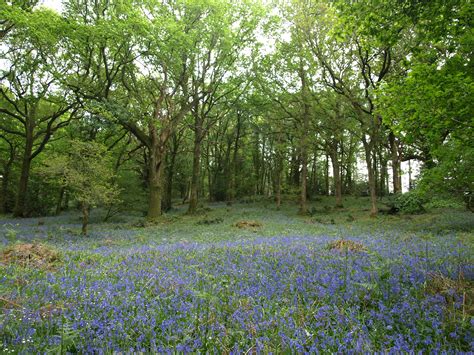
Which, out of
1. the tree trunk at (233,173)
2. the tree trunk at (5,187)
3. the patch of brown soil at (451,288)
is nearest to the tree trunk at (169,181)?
the tree trunk at (233,173)

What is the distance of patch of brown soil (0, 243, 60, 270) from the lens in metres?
7.60

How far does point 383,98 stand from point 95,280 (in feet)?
26.7

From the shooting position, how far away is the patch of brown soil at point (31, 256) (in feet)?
24.9

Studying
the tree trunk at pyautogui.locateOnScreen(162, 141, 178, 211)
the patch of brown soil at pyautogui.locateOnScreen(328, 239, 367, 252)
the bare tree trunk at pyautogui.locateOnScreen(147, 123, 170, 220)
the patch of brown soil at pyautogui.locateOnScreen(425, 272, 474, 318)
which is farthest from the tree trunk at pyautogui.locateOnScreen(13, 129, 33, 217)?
the patch of brown soil at pyautogui.locateOnScreen(425, 272, 474, 318)

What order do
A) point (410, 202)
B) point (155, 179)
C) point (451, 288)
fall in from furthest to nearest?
1. point (155, 179)
2. point (410, 202)
3. point (451, 288)

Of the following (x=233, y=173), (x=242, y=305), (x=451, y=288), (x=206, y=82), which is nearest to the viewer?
(x=242, y=305)

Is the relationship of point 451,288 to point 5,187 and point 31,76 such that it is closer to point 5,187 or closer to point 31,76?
point 31,76

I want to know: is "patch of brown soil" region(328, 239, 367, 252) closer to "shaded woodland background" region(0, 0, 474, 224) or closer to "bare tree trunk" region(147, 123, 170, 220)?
"shaded woodland background" region(0, 0, 474, 224)

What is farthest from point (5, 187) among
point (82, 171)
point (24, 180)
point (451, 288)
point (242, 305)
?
point (451, 288)

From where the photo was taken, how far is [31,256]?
8219 millimetres

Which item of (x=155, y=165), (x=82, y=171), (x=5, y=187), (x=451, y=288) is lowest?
(x=451, y=288)

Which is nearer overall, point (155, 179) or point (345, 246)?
point (345, 246)

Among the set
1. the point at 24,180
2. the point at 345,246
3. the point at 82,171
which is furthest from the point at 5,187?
the point at 345,246

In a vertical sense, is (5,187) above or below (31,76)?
below
